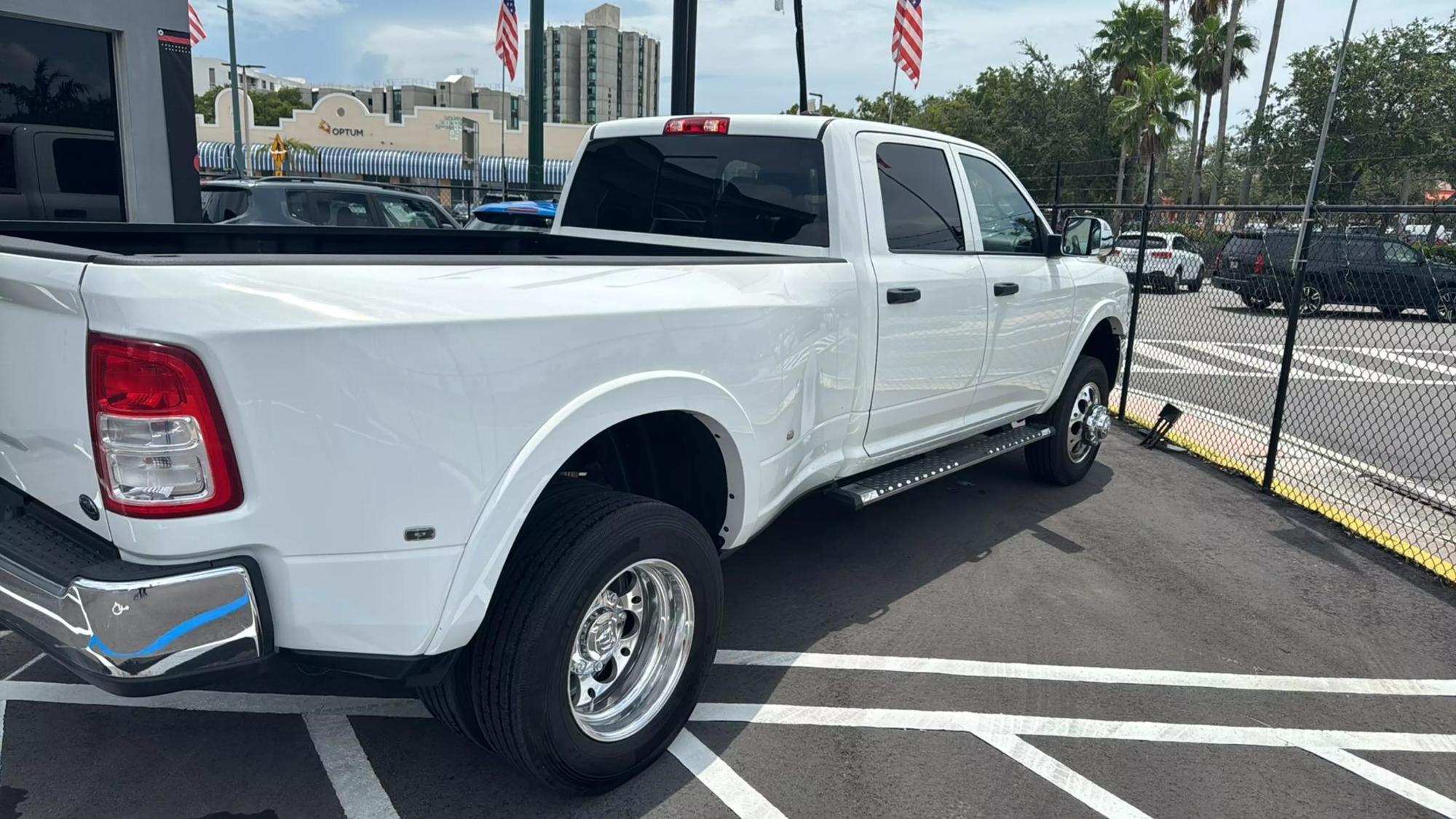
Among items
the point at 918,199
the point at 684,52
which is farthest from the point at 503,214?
the point at 918,199

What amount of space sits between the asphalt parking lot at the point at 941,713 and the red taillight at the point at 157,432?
3.28ft

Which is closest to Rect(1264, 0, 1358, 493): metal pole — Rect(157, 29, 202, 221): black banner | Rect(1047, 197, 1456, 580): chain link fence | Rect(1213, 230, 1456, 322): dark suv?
Rect(1047, 197, 1456, 580): chain link fence

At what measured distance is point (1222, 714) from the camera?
3.72 metres

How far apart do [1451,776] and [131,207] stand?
990 cm

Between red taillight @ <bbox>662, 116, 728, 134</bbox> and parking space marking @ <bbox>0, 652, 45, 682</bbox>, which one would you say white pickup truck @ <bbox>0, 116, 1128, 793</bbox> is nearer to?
red taillight @ <bbox>662, 116, 728, 134</bbox>

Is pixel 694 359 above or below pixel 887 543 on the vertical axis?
above

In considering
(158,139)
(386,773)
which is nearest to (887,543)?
(386,773)

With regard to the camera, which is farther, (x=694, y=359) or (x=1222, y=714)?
(x=1222, y=714)

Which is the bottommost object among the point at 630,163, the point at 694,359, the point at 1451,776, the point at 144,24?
the point at 1451,776

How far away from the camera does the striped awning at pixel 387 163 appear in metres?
48.7

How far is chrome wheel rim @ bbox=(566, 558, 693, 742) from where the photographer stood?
302cm

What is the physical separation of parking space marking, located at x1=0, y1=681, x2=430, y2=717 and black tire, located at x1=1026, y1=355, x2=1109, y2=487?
13.8 ft

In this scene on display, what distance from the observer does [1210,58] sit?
128 ft

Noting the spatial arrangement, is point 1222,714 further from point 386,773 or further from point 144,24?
point 144,24
